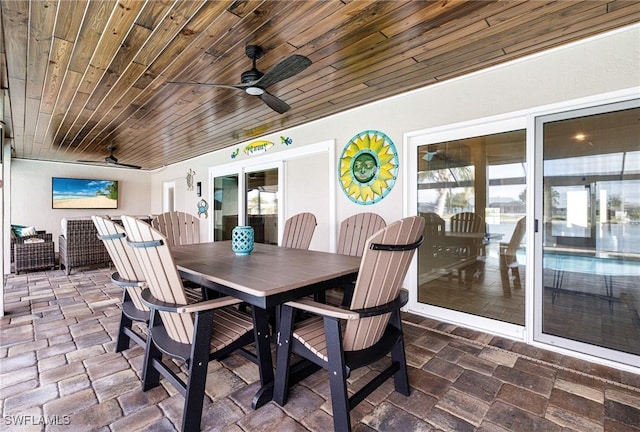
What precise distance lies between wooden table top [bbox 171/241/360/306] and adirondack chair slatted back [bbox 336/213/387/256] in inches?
18.7

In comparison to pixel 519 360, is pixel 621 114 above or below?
above

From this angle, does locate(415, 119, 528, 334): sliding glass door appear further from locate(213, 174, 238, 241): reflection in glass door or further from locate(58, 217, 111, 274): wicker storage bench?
locate(58, 217, 111, 274): wicker storage bench

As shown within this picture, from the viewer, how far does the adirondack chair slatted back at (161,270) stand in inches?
58.4

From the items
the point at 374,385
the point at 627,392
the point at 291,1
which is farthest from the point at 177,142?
the point at 627,392

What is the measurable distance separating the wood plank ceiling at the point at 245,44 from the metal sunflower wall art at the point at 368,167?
1.59 feet

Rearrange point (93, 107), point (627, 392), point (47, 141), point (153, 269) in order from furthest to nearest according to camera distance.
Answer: point (47, 141)
point (93, 107)
point (627, 392)
point (153, 269)

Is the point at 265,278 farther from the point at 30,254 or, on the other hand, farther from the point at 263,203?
the point at 30,254

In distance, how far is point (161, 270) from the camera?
1.52 metres

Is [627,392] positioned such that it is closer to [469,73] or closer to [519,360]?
[519,360]

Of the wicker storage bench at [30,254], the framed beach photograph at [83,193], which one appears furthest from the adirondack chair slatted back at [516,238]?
the framed beach photograph at [83,193]

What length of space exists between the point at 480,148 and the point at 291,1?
2.17 meters

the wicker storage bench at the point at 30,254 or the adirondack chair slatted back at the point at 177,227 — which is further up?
the adirondack chair slatted back at the point at 177,227

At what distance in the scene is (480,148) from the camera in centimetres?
292

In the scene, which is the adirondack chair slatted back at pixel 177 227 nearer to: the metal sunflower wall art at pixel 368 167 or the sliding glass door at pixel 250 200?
the sliding glass door at pixel 250 200
